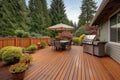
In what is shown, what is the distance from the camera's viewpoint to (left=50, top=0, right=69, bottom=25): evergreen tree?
22391 millimetres

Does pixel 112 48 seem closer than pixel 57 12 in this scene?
Yes

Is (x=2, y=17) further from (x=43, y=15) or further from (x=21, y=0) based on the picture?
(x=43, y=15)

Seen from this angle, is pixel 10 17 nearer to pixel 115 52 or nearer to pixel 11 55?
pixel 11 55

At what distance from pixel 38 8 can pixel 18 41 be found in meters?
13.1

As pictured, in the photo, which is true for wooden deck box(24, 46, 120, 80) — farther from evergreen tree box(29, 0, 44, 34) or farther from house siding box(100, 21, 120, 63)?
evergreen tree box(29, 0, 44, 34)

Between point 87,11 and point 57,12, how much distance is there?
22.5 ft

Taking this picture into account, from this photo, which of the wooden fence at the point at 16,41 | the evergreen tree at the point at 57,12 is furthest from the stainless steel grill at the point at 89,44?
the evergreen tree at the point at 57,12

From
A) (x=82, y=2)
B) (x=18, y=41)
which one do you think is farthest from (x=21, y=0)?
(x=82, y=2)

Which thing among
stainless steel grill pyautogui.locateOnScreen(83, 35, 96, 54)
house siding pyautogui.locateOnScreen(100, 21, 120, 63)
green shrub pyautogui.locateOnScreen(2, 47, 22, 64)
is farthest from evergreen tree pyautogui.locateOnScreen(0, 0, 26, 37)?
house siding pyautogui.locateOnScreen(100, 21, 120, 63)

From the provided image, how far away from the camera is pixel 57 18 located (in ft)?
73.6

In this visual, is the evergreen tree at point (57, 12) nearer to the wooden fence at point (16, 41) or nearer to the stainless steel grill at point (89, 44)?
the wooden fence at point (16, 41)

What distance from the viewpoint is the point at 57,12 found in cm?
2281

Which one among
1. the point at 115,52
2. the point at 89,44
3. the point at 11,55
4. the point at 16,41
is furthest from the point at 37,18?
the point at 115,52

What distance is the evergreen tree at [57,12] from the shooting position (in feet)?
73.5
